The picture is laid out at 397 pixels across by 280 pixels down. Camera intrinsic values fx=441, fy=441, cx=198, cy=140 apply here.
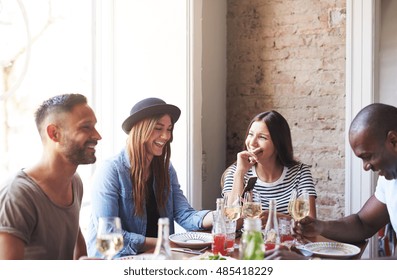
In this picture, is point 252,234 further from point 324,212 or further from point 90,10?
point 90,10

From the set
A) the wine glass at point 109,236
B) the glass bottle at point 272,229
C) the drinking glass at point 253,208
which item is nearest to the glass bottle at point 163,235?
the wine glass at point 109,236

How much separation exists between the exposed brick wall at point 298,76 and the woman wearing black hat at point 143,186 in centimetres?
83

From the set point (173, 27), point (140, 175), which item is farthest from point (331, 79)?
point (140, 175)

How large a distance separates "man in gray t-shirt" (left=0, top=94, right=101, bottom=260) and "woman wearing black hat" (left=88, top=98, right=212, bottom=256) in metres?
0.28

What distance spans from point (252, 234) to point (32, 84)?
1.60 metres

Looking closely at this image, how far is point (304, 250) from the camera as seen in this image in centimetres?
156

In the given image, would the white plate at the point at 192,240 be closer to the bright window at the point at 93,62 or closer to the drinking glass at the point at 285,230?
the drinking glass at the point at 285,230

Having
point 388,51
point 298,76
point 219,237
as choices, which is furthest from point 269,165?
point 388,51

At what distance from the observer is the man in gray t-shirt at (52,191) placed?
1246 millimetres

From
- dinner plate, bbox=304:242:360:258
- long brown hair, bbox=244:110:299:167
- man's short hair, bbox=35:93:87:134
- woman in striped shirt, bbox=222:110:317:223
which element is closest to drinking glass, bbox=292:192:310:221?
dinner plate, bbox=304:242:360:258

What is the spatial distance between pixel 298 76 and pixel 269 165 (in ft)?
2.26

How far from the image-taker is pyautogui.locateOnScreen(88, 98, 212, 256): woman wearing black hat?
186 centimetres

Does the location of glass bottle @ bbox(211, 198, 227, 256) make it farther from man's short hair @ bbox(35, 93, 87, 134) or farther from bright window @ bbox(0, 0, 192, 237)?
bright window @ bbox(0, 0, 192, 237)

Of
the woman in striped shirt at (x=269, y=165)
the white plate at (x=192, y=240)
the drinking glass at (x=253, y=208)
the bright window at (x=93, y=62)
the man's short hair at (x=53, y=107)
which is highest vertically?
the bright window at (x=93, y=62)
